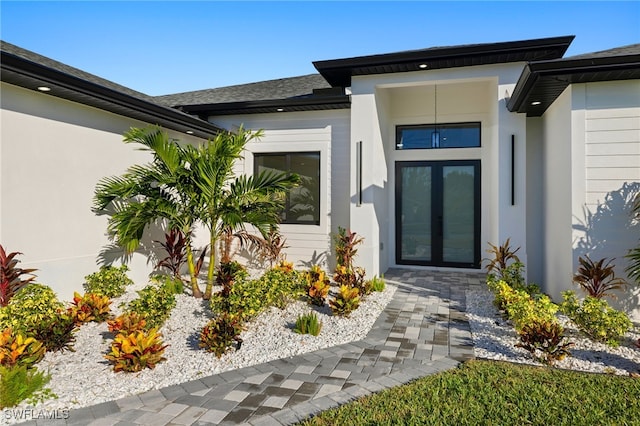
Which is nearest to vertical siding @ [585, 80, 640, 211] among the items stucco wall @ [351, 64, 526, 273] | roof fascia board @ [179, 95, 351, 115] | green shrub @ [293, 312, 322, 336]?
stucco wall @ [351, 64, 526, 273]

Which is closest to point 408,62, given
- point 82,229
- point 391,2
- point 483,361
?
point 391,2

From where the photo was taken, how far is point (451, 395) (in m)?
3.16

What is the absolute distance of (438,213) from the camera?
917cm

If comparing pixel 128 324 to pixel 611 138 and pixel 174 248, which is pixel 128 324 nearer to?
pixel 174 248

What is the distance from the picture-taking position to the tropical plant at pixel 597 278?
16.6ft

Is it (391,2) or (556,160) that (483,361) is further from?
(391,2)

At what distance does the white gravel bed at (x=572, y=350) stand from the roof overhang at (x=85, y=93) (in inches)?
239

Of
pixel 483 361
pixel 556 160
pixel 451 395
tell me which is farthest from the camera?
pixel 556 160

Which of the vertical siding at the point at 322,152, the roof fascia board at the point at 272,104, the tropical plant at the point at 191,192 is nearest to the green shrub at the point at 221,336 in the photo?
the tropical plant at the point at 191,192

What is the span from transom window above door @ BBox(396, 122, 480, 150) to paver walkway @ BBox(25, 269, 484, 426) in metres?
5.01

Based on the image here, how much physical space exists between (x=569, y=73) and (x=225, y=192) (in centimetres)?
530

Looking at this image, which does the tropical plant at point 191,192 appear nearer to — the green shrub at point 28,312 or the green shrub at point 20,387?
the green shrub at point 28,312

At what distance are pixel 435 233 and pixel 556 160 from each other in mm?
3374

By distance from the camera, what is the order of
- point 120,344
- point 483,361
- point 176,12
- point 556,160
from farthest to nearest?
point 176,12 < point 556,160 < point 483,361 < point 120,344
